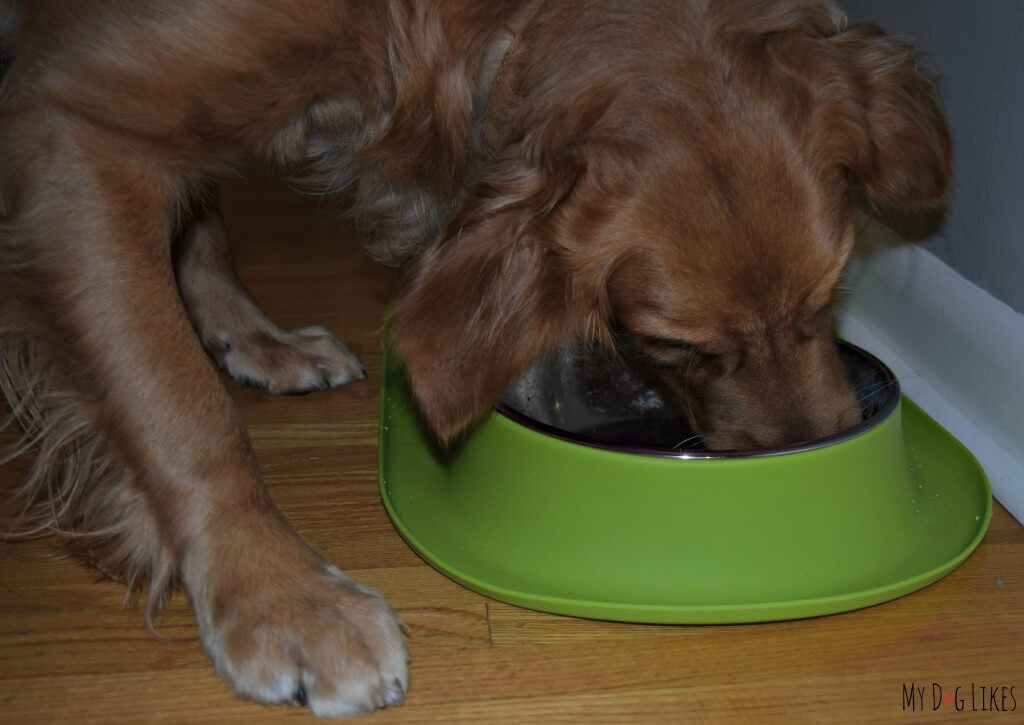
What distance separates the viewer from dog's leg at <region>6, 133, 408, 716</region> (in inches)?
59.0

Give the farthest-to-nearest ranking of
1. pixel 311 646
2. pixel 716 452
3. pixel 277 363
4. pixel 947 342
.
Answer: pixel 277 363 < pixel 947 342 < pixel 716 452 < pixel 311 646

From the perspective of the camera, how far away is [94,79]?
149cm

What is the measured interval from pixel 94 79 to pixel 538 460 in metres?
0.84

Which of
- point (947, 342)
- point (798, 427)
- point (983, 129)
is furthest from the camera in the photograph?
point (947, 342)

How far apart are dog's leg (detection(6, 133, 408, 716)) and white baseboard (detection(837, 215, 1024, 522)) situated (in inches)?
41.9

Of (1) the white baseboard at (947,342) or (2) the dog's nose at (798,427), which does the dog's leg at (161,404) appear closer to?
(2) the dog's nose at (798,427)

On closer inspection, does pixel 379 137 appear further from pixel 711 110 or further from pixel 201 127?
pixel 711 110

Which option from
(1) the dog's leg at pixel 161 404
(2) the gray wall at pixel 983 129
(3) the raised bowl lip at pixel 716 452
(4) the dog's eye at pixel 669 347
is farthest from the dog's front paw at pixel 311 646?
(2) the gray wall at pixel 983 129

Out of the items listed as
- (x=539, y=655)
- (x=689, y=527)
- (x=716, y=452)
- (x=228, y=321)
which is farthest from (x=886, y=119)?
(x=228, y=321)

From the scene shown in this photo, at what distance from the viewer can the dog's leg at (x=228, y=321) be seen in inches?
90.5

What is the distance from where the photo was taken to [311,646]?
147cm

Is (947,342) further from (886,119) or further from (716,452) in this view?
(716,452)

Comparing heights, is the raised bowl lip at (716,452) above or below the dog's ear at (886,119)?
below

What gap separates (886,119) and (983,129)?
1.07 feet
